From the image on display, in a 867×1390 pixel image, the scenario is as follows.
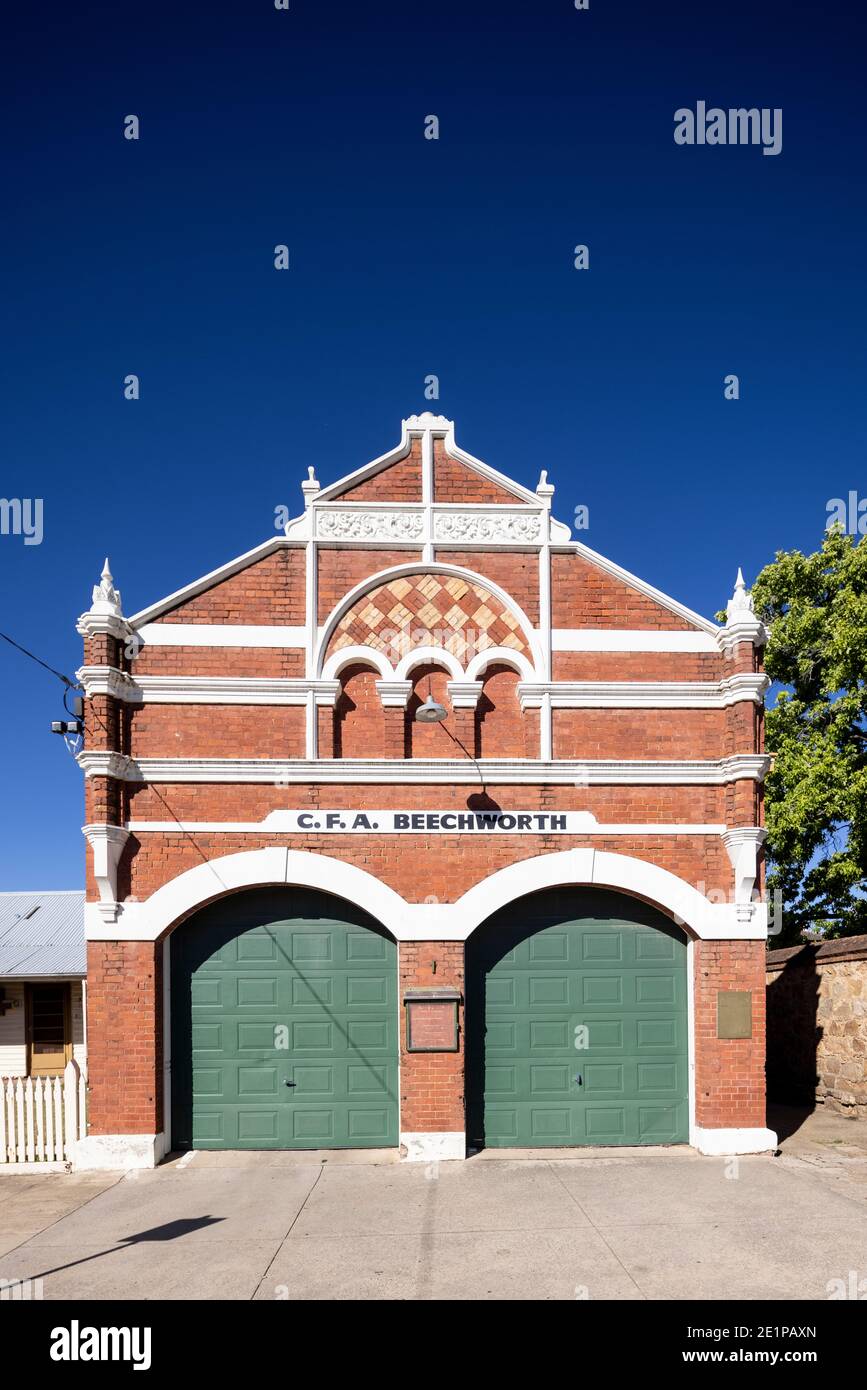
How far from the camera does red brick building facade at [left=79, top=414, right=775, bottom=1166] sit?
37.2 ft

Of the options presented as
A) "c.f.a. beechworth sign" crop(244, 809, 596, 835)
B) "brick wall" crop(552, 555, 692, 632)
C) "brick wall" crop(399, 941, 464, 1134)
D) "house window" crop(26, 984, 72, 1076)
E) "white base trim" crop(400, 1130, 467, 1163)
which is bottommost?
"house window" crop(26, 984, 72, 1076)

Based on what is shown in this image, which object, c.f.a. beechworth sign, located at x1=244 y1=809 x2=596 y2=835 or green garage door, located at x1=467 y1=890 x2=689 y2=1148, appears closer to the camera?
c.f.a. beechworth sign, located at x1=244 y1=809 x2=596 y2=835

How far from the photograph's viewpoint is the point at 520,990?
467 inches

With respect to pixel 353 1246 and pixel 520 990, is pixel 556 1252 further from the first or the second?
pixel 520 990

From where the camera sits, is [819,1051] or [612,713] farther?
[819,1051]

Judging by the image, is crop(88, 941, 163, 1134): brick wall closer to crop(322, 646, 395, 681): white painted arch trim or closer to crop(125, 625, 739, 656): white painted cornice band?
crop(125, 625, 739, 656): white painted cornice band

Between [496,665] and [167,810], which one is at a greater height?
[496,665]

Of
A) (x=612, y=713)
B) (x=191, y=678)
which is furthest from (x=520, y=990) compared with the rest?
(x=191, y=678)

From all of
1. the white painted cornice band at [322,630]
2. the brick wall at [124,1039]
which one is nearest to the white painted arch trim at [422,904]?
the brick wall at [124,1039]

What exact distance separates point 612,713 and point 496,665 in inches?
63.5

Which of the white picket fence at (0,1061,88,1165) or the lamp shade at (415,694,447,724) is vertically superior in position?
the lamp shade at (415,694,447,724)

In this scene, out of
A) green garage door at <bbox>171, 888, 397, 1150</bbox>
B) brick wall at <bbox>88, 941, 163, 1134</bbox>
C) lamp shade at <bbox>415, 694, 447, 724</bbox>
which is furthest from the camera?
green garage door at <bbox>171, 888, 397, 1150</bbox>

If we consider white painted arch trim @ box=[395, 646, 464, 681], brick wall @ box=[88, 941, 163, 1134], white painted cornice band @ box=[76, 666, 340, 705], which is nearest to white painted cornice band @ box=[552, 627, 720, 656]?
white painted arch trim @ box=[395, 646, 464, 681]

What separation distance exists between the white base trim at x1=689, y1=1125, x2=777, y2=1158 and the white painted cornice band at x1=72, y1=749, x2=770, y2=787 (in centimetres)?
422
